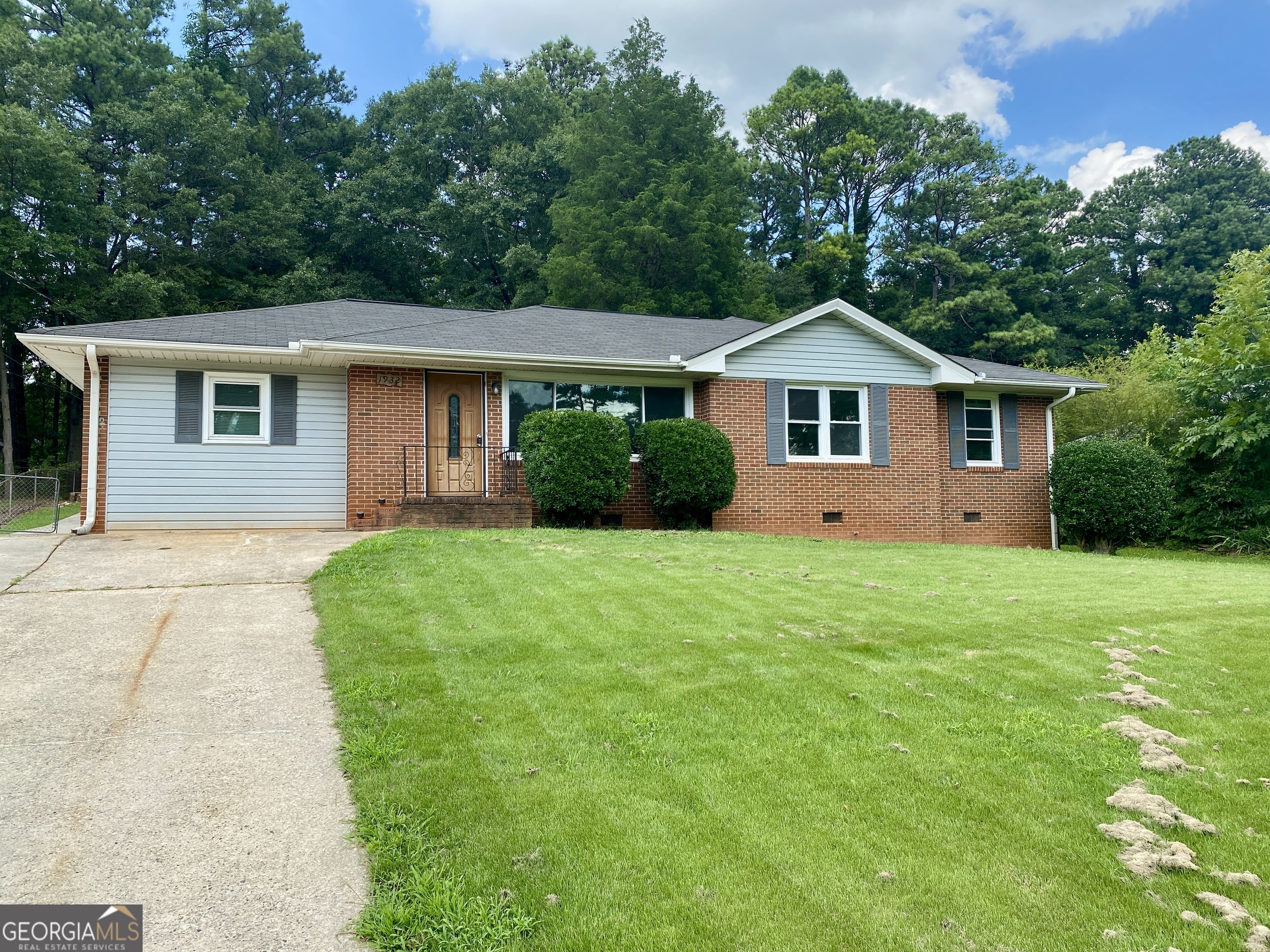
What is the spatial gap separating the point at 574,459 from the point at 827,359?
18.6 ft

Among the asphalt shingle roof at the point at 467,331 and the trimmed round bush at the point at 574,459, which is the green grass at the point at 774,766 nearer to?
the trimmed round bush at the point at 574,459

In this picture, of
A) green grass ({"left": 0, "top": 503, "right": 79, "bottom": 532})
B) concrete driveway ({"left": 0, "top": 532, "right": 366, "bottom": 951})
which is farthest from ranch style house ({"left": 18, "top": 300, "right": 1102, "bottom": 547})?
concrete driveway ({"left": 0, "top": 532, "right": 366, "bottom": 951})

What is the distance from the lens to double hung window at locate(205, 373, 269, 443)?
1204 cm

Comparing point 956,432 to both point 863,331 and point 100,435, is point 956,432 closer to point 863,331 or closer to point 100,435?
point 863,331

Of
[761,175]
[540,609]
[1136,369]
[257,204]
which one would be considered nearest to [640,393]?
[540,609]

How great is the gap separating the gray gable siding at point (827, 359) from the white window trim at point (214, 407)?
7662 mm

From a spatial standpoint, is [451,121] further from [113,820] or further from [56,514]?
[113,820]

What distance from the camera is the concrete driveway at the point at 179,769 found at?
2346 mm

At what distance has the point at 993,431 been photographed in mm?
15523

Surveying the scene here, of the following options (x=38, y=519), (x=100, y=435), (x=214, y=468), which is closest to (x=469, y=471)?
(x=214, y=468)

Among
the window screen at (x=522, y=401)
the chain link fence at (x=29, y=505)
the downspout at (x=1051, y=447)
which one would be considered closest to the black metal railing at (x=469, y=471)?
the window screen at (x=522, y=401)

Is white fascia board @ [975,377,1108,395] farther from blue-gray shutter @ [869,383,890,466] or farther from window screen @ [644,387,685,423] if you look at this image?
window screen @ [644,387,685,423]

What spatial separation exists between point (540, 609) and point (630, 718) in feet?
7.52

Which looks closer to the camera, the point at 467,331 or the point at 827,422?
the point at 467,331
